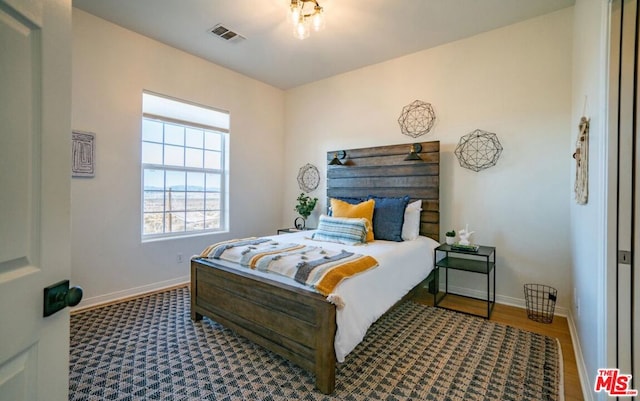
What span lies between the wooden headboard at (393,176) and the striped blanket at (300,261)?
60.0 inches

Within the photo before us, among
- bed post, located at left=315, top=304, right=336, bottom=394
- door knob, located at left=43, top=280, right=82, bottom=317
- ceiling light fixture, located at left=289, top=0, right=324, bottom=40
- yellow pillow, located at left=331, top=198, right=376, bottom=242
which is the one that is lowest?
bed post, located at left=315, top=304, right=336, bottom=394

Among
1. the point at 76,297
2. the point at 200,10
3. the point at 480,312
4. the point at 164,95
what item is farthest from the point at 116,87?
the point at 480,312

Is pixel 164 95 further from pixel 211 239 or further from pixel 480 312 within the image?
pixel 480 312

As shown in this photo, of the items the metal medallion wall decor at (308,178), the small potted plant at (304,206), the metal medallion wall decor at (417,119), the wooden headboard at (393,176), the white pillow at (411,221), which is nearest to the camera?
the white pillow at (411,221)

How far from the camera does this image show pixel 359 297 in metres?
1.95

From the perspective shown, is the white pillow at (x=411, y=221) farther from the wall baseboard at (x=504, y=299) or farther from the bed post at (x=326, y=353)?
the bed post at (x=326, y=353)

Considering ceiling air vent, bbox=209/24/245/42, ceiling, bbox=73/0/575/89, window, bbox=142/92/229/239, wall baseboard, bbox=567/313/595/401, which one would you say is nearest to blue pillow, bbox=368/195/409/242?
wall baseboard, bbox=567/313/595/401

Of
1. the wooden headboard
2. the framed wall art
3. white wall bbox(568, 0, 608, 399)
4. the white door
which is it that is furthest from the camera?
the wooden headboard

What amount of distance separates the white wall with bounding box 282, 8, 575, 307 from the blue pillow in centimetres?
60

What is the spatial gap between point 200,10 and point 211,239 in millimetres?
2717

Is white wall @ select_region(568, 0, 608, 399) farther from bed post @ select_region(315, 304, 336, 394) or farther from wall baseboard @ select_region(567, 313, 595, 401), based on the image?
bed post @ select_region(315, 304, 336, 394)

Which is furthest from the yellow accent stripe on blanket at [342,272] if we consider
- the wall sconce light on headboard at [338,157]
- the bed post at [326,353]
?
the wall sconce light on headboard at [338,157]

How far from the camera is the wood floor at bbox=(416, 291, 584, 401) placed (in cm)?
185

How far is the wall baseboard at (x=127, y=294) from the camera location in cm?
295
